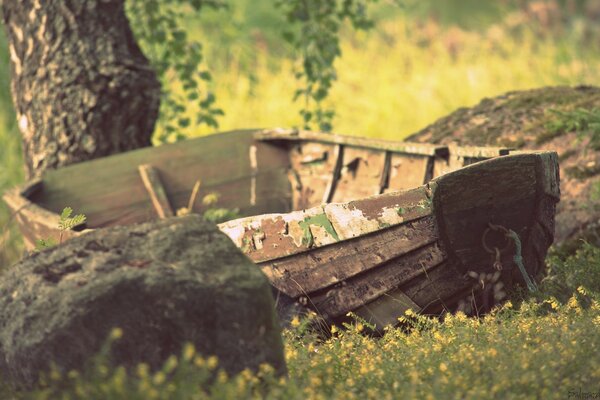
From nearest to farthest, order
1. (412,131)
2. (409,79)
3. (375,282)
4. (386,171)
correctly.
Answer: (375,282), (386,171), (412,131), (409,79)

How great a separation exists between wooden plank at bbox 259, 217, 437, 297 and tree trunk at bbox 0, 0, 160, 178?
10.2 feet

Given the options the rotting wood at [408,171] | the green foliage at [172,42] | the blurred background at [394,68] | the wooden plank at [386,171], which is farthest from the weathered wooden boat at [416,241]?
the blurred background at [394,68]

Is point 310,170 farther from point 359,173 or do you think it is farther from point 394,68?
point 394,68

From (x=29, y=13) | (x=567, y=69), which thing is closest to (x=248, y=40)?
(x=567, y=69)

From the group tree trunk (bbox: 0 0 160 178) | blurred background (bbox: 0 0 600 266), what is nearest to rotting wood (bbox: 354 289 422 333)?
tree trunk (bbox: 0 0 160 178)

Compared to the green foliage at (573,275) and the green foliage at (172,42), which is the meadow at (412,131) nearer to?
the green foliage at (573,275)

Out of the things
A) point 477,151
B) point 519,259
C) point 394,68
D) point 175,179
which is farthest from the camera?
point 394,68

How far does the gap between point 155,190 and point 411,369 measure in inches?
166

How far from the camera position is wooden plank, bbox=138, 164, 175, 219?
26.2ft

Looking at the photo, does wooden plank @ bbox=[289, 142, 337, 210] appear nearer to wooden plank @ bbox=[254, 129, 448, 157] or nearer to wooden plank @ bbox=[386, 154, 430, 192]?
wooden plank @ bbox=[254, 129, 448, 157]

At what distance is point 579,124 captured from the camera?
23.6ft

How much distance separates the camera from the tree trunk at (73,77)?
7859 millimetres

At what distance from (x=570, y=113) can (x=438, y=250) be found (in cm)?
232

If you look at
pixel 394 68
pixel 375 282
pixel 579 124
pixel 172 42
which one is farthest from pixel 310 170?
pixel 394 68
